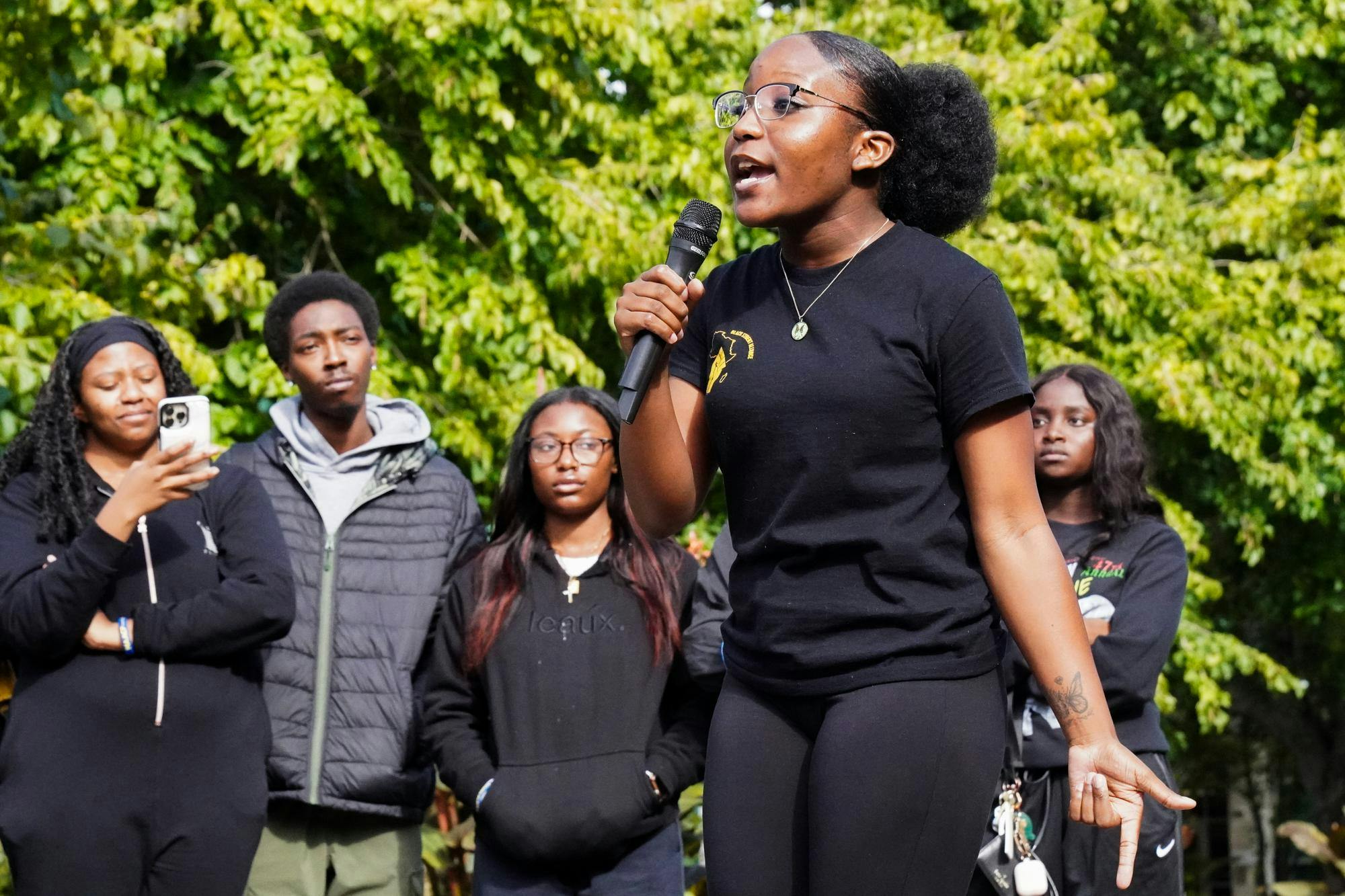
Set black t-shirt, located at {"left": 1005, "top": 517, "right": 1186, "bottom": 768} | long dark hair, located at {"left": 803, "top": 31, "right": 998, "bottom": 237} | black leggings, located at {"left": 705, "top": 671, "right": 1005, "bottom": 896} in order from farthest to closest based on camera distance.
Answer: black t-shirt, located at {"left": 1005, "top": 517, "right": 1186, "bottom": 768}
long dark hair, located at {"left": 803, "top": 31, "right": 998, "bottom": 237}
black leggings, located at {"left": 705, "top": 671, "right": 1005, "bottom": 896}

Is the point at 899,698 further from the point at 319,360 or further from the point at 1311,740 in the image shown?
the point at 1311,740

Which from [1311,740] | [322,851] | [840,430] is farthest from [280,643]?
[1311,740]

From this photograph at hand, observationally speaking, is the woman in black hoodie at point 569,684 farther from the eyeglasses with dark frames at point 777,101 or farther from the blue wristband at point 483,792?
the eyeglasses with dark frames at point 777,101

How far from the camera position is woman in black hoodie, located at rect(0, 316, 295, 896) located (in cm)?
408

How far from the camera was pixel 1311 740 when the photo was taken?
61.0 feet

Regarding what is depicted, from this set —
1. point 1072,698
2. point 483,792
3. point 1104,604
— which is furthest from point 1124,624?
point 1072,698

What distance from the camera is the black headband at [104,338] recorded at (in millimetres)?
4566

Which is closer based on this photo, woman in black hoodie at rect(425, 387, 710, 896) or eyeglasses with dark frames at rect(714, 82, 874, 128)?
eyeglasses with dark frames at rect(714, 82, 874, 128)

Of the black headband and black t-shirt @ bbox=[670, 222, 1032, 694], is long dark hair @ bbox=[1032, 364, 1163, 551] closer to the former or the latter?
black t-shirt @ bbox=[670, 222, 1032, 694]

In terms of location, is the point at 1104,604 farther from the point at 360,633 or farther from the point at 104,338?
the point at 104,338

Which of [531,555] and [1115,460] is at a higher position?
[1115,460]

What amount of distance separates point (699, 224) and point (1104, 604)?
2.34 metres

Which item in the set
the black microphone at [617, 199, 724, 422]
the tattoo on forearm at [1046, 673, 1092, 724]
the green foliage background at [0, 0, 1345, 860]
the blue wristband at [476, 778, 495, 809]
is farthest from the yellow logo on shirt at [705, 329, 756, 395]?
the green foliage background at [0, 0, 1345, 860]

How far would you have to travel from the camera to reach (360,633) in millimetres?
4738
